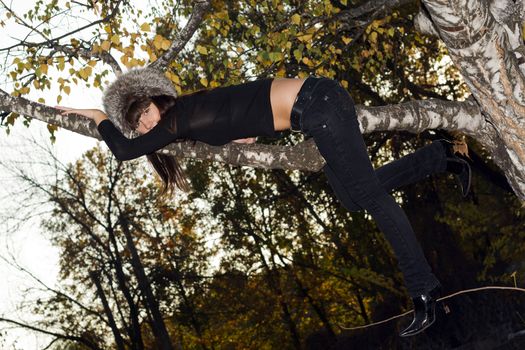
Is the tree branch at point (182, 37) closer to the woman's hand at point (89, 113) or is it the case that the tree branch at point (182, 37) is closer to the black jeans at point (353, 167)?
the woman's hand at point (89, 113)

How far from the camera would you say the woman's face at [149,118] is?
11.4 ft

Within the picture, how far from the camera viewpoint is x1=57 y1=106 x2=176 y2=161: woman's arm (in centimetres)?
338

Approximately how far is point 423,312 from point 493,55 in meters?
1.76

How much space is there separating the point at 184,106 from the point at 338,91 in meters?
1.02

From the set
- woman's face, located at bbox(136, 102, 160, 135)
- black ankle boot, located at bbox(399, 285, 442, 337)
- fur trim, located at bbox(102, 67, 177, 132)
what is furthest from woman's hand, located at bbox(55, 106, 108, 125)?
black ankle boot, located at bbox(399, 285, 442, 337)

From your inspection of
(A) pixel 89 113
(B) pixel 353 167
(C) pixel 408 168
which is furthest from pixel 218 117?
(C) pixel 408 168

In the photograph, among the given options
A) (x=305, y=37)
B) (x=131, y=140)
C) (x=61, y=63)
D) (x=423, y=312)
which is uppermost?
(x=61, y=63)

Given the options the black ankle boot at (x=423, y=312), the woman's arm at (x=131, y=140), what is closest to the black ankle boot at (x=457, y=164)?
the black ankle boot at (x=423, y=312)

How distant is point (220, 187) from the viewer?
85.7 ft

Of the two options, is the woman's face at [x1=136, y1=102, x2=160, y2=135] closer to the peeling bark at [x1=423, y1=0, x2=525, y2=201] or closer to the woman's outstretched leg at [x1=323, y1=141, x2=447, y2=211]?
the woman's outstretched leg at [x1=323, y1=141, x2=447, y2=211]

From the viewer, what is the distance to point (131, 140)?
3473 mm

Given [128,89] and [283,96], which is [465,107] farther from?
[128,89]

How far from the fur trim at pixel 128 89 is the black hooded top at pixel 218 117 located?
0.14 metres

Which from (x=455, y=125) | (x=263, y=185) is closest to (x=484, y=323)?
(x=263, y=185)
